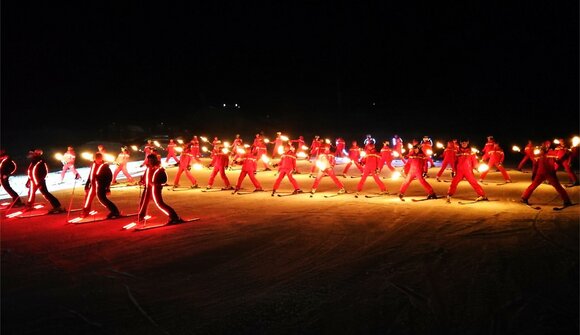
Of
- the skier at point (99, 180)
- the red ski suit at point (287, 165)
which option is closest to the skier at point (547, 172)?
the red ski suit at point (287, 165)

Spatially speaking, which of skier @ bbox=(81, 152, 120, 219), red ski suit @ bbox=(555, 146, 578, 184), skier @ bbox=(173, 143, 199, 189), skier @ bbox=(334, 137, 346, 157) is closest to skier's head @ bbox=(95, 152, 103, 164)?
skier @ bbox=(81, 152, 120, 219)

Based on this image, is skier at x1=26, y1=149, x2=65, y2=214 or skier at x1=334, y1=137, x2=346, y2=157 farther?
skier at x1=334, y1=137, x2=346, y2=157

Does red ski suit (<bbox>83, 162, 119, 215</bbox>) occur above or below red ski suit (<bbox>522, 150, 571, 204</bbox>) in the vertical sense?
below

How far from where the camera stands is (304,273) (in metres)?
6.77

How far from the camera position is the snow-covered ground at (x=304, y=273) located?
510cm

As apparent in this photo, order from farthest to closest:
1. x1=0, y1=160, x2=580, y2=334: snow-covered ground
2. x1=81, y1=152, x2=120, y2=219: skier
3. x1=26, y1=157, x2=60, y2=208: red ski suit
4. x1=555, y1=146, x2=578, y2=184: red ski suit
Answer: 1. x1=555, y1=146, x2=578, y2=184: red ski suit
2. x1=26, y1=157, x2=60, y2=208: red ski suit
3. x1=81, y1=152, x2=120, y2=219: skier
4. x1=0, y1=160, x2=580, y2=334: snow-covered ground

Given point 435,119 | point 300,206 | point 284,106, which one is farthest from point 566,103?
point 300,206

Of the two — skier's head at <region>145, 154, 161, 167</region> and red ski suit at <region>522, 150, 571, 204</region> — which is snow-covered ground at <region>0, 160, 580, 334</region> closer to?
red ski suit at <region>522, 150, 571, 204</region>

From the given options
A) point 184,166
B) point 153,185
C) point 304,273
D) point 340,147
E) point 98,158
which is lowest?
point 304,273

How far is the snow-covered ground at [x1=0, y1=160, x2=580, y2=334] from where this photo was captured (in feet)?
16.7

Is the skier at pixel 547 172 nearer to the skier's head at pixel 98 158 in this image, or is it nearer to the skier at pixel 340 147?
the skier's head at pixel 98 158

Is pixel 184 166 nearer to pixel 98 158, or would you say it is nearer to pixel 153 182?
pixel 98 158

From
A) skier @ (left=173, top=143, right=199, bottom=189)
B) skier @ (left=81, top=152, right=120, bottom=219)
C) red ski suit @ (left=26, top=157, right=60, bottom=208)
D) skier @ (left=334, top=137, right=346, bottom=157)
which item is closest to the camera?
skier @ (left=81, top=152, right=120, bottom=219)

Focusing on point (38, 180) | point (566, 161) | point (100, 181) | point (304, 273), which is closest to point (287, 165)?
point (100, 181)
